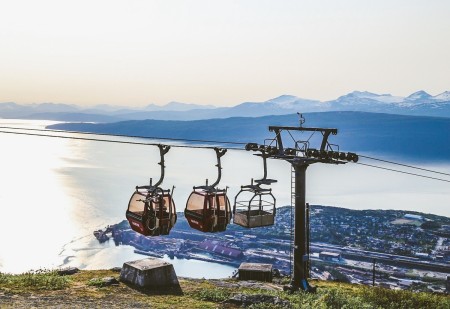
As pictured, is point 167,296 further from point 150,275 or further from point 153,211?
point 153,211

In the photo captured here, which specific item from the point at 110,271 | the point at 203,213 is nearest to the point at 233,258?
the point at 110,271

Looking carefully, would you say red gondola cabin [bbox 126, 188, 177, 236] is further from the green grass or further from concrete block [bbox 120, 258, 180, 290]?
the green grass

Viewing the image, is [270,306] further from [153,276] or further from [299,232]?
[153,276]

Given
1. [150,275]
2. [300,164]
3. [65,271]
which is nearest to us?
[300,164]

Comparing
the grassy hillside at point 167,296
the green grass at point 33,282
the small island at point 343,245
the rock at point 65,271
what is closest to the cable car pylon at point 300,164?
the grassy hillside at point 167,296

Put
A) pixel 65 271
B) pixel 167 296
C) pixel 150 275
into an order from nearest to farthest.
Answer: pixel 167 296
pixel 150 275
pixel 65 271

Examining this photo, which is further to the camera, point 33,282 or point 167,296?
point 33,282

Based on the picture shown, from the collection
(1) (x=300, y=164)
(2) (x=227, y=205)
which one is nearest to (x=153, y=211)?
(2) (x=227, y=205)
